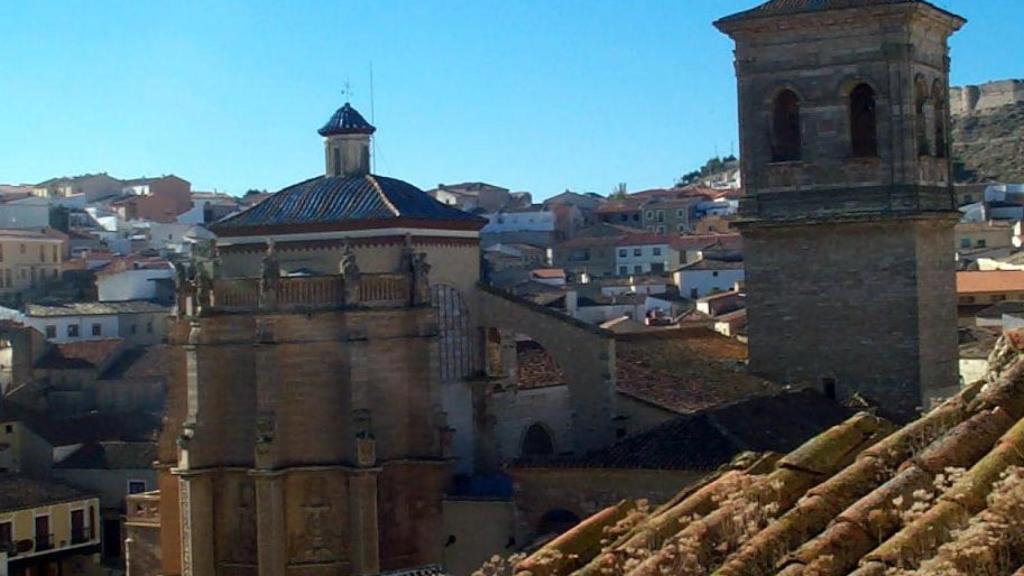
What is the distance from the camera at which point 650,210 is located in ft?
342

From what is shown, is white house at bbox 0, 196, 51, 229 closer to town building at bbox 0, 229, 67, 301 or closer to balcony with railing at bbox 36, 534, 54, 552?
town building at bbox 0, 229, 67, 301

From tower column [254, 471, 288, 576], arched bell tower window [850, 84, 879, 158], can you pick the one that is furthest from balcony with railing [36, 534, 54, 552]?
arched bell tower window [850, 84, 879, 158]

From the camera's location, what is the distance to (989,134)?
110 metres

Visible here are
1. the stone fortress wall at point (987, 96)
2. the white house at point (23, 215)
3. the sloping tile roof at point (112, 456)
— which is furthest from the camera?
the stone fortress wall at point (987, 96)

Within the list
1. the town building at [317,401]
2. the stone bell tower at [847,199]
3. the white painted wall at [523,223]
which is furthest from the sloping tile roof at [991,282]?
the white painted wall at [523,223]

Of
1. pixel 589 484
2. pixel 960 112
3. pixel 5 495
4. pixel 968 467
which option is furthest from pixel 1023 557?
pixel 960 112

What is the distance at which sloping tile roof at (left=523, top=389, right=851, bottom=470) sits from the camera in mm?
23812

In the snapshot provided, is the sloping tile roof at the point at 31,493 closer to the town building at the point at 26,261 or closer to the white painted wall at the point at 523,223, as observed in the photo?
the town building at the point at 26,261

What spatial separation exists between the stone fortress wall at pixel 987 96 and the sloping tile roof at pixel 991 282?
2278 inches

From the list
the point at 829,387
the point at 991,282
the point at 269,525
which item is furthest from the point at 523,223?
the point at 269,525

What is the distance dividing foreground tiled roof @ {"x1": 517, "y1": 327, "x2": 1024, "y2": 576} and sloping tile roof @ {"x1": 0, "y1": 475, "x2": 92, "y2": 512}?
105ft

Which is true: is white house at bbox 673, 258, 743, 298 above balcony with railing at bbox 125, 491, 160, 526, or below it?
above

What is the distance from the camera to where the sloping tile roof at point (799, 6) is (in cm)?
2750

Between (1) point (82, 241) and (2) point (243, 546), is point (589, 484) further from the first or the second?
(1) point (82, 241)
